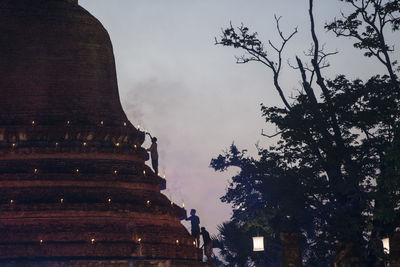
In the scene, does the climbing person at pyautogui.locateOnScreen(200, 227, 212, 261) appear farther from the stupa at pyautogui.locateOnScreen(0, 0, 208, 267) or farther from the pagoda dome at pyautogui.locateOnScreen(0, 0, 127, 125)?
the pagoda dome at pyautogui.locateOnScreen(0, 0, 127, 125)

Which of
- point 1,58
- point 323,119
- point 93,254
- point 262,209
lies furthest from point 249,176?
point 1,58

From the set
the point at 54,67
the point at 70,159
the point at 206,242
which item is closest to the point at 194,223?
the point at 206,242

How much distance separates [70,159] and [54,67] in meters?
4.11

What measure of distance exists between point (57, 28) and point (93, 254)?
1031cm

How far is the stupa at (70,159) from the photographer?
4006cm

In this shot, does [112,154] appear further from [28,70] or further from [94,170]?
[28,70]

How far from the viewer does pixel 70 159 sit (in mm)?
42719

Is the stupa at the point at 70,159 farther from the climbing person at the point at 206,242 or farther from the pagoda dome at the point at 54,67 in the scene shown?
the climbing person at the point at 206,242

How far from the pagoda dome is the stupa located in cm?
4

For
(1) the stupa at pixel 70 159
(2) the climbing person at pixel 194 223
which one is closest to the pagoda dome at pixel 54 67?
(1) the stupa at pixel 70 159

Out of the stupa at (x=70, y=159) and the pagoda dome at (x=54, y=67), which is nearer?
the stupa at (x=70, y=159)

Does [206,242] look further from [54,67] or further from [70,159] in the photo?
[54,67]

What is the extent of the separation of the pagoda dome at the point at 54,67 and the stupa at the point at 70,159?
40 millimetres

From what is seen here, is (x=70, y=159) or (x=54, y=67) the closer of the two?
(x=70, y=159)
